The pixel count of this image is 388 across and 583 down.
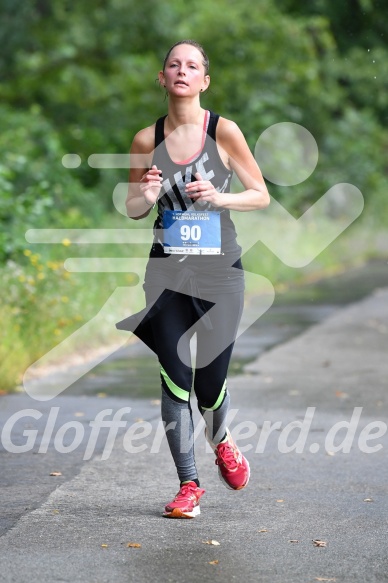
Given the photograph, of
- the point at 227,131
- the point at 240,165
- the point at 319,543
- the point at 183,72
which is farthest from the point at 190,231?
the point at 319,543

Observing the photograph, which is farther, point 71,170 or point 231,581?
point 71,170

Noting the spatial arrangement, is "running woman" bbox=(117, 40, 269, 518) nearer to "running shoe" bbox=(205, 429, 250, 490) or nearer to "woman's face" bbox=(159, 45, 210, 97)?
"woman's face" bbox=(159, 45, 210, 97)

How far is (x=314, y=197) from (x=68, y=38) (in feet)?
21.2

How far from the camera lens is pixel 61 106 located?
28.7 metres

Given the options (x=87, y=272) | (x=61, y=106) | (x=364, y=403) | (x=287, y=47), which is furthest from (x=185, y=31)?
(x=364, y=403)

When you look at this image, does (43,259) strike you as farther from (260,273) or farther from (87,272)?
(260,273)

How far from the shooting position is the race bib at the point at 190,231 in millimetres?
6051

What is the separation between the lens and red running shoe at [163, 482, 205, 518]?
613 cm

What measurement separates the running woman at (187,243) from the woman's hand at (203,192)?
0.06 metres

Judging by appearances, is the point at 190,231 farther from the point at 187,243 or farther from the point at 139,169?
the point at 139,169

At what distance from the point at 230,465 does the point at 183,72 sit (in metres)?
1.86

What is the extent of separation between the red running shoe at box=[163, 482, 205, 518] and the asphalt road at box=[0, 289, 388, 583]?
5 centimetres

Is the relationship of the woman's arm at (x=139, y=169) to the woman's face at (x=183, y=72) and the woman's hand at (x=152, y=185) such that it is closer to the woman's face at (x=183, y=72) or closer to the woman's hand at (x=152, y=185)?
the woman's hand at (x=152, y=185)

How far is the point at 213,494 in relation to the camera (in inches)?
270
